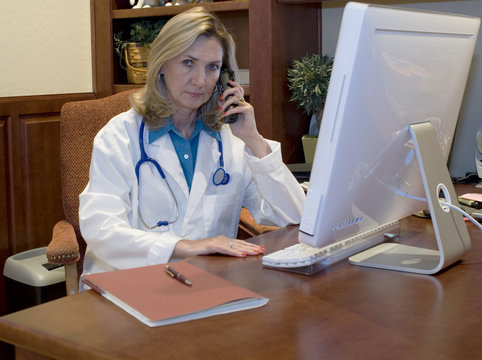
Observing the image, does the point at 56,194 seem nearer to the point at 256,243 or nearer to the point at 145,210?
the point at 145,210

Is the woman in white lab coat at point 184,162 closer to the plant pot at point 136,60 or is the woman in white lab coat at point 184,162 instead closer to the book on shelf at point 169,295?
the book on shelf at point 169,295

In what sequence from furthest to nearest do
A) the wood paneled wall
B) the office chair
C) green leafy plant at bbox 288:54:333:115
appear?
the wood paneled wall
green leafy plant at bbox 288:54:333:115
the office chair

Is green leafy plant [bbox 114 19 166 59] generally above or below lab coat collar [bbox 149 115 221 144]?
above

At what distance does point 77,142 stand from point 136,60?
95 cm

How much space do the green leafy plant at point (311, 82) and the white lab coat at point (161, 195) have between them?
1.87ft

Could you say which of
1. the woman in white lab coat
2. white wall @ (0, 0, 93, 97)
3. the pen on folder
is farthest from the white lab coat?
white wall @ (0, 0, 93, 97)

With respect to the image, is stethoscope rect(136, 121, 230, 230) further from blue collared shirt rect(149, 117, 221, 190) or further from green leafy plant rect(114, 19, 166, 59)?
green leafy plant rect(114, 19, 166, 59)

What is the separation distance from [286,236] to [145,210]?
0.48m

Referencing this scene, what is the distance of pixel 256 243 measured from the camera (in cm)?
171

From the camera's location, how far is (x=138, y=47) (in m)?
3.24

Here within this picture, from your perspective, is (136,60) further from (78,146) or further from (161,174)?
(161,174)

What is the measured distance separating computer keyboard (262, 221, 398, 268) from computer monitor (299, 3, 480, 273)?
108mm

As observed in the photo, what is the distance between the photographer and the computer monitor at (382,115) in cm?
116

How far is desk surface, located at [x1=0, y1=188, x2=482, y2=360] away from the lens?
1.04m
